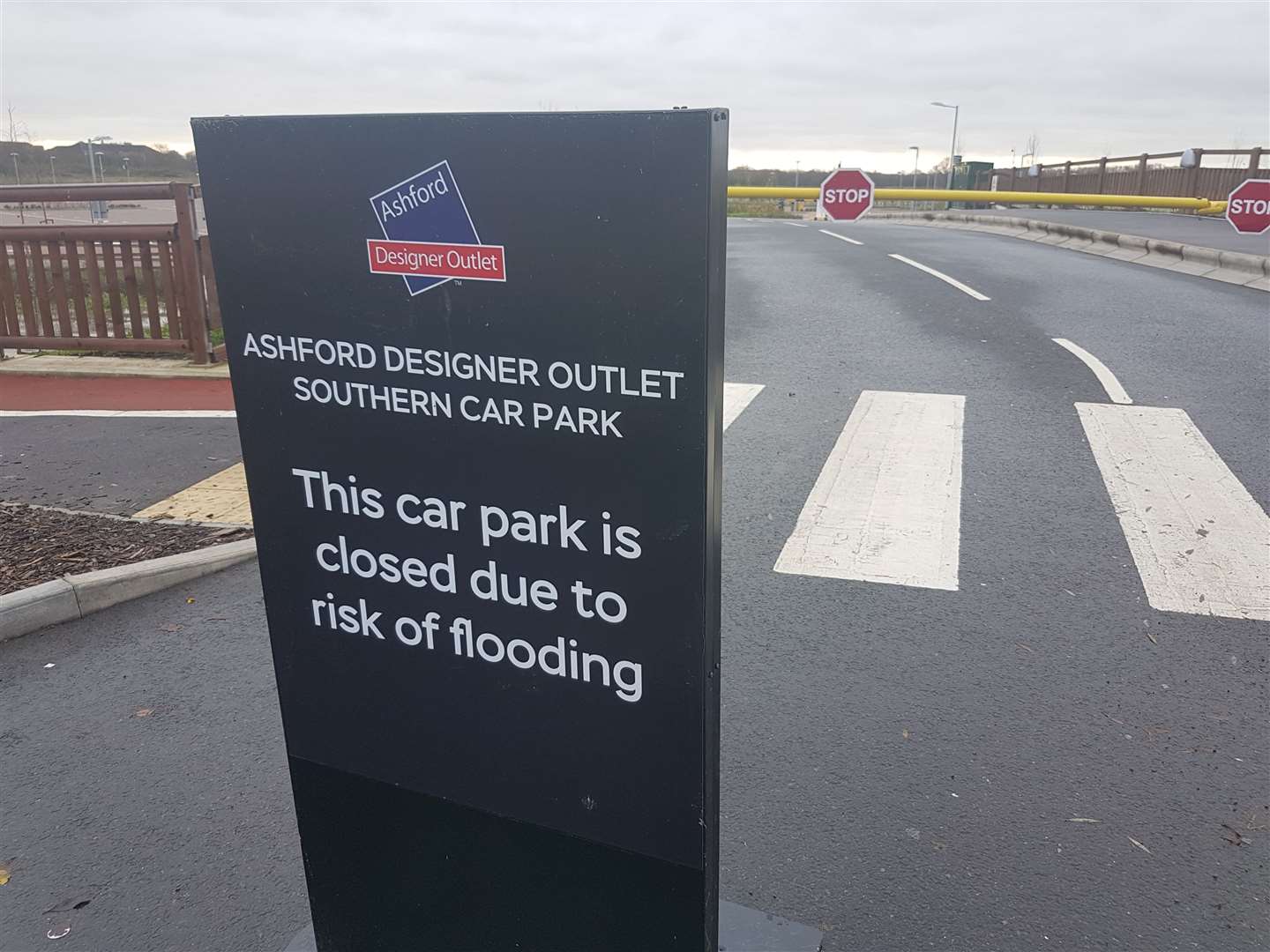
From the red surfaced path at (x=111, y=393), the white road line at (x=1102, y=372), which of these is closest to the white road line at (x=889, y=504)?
the white road line at (x=1102, y=372)

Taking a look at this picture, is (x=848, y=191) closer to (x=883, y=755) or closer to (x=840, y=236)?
(x=840, y=236)

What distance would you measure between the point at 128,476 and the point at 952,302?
1036 centimetres

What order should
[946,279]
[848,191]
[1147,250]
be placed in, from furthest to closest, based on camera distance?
1. [1147,250]
2. [946,279]
3. [848,191]

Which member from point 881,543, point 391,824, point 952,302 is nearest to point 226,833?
point 391,824

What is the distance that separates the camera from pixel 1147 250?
18.2 meters

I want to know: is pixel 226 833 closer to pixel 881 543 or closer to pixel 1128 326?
pixel 881 543

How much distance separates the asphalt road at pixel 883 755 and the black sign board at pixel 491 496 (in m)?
0.86

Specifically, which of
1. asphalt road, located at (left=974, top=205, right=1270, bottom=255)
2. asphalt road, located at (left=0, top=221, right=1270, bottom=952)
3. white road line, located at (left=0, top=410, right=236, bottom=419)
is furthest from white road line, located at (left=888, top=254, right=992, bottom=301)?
white road line, located at (left=0, top=410, right=236, bottom=419)

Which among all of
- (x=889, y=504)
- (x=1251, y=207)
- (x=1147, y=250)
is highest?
(x=1251, y=207)

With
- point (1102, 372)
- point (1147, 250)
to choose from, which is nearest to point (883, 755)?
point (1102, 372)

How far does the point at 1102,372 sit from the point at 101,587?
845cm

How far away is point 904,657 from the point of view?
167 inches

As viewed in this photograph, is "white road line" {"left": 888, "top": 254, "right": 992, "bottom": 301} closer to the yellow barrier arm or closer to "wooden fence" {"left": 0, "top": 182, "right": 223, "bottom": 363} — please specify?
the yellow barrier arm

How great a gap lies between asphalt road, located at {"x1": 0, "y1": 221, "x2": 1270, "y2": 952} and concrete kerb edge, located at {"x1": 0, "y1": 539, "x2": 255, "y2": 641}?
0.37 ft
